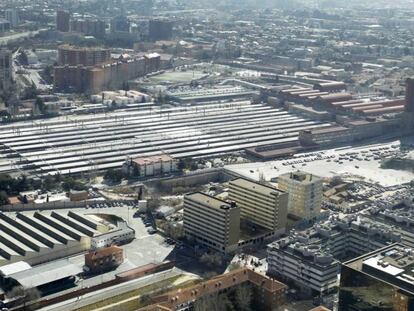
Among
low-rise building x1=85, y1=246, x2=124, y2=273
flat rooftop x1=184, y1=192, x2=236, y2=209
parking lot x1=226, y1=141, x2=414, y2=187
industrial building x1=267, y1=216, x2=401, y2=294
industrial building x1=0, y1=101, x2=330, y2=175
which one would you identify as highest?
flat rooftop x1=184, y1=192, x2=236, y2=209

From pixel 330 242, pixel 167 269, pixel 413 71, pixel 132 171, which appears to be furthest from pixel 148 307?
pixel 413 71

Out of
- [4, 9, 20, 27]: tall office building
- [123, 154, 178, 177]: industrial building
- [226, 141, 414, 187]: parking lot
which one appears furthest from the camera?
[4, 9, 20, 27]: tall office building

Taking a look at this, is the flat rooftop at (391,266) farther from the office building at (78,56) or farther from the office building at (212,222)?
the office building at (78,56)

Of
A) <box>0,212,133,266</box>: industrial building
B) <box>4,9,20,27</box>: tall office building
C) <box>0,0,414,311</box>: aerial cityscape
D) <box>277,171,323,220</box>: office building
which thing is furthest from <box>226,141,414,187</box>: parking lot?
<box>4,9,20,27</box>: tall office building

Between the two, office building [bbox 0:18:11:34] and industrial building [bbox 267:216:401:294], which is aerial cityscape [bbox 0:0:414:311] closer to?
industrial building [bbox 267:216:401:294]

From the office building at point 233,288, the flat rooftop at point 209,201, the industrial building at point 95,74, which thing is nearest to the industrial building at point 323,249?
the office building at point 233,288

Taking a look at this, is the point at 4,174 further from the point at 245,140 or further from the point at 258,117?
the point at 258,117
